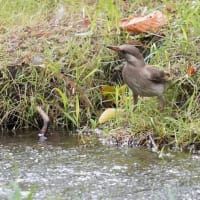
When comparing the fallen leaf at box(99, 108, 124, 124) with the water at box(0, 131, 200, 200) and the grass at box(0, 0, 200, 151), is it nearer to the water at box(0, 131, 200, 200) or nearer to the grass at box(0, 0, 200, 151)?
the grass at box(0, 0, 200, 151)

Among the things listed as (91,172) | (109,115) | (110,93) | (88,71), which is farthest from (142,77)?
(91,172)

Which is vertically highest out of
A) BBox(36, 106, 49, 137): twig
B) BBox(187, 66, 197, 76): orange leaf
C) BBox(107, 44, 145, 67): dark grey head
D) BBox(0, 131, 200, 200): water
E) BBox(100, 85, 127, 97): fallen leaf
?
BBox(107, 44, 145, 67): dark grey head

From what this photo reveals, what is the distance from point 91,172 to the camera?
5.34m

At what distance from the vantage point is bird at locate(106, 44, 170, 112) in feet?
19.6

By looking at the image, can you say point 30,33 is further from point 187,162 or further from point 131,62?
point 187,162

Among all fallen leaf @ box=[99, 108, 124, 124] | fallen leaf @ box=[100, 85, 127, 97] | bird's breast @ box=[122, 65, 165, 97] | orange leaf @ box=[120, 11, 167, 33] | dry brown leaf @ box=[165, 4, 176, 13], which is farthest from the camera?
dry brown leaf @ box=[165, 4, 176, 13]

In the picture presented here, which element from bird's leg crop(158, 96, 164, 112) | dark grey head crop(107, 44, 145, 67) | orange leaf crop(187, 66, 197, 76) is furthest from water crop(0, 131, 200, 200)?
orange leaf crop(187, 66, 197, 76)

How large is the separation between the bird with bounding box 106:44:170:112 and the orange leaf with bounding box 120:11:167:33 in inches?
29.4

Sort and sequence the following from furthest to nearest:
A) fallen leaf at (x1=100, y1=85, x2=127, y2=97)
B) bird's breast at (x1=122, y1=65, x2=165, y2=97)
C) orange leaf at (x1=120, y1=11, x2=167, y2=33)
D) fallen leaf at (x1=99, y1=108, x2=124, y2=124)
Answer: orange leaf at (x1=120, y1=11, x2=167, y2=33)
fallen leaf at (x1=100, y1=85, x2=127, y2=97)
fallen leaf at (x1=99, y1=108, x2=124, y2=124)
bird's breast at (x1=122, y1=65, x2=165, y2=97)

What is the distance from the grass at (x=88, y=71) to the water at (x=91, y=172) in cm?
26

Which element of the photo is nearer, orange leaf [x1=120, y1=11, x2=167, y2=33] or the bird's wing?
the bird's wing

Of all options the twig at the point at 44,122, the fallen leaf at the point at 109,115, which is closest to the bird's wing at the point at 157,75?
the fallen leaf at the point at 109,115

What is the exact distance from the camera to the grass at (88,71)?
6051 mm

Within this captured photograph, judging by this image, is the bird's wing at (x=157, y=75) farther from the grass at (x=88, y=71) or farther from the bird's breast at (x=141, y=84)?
the grass at (x=88, y=71)
